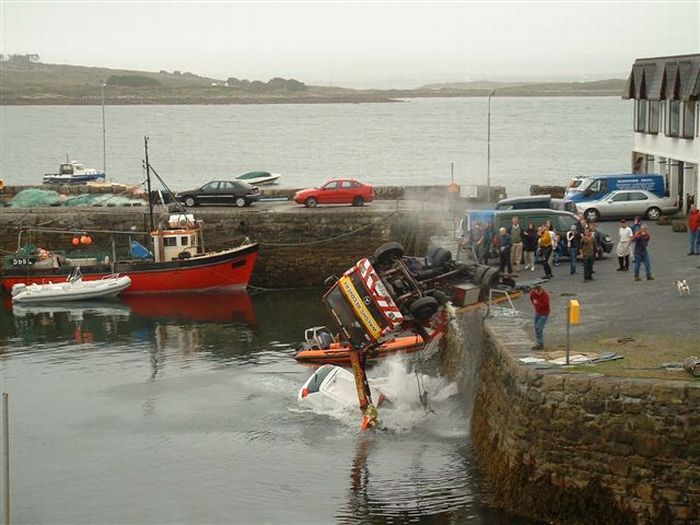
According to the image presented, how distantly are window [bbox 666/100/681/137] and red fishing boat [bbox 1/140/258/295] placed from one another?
15.1m

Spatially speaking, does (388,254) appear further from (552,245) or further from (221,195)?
(221,195)

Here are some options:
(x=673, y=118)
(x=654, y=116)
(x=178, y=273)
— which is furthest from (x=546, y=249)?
(x=178, y=273)

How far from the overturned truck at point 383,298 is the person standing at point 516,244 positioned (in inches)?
248

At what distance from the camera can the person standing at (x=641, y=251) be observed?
90.2 feet

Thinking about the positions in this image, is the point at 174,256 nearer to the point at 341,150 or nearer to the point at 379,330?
the point at 379,330

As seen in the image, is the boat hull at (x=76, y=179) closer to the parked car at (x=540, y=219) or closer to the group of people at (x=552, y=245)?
the parked car at (x=540, y=219)

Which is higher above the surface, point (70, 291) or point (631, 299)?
point (631, 299)

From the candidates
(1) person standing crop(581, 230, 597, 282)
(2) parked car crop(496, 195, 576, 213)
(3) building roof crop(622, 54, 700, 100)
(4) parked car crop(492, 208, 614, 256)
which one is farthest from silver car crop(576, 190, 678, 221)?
(1) person standing crop(581, 230, 597, 282)

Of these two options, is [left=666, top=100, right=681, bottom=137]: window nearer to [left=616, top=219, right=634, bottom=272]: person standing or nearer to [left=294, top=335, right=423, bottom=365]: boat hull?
[left=616, top=219, right=634, bottom=272]: person standing

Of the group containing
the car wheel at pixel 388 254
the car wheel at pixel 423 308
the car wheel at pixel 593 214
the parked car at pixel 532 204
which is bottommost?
the car wheel at pixel 423 308

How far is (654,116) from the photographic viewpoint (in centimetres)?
4259

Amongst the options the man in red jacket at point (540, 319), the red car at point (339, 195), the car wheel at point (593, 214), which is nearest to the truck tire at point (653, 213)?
the car wheel at point (593, 214)

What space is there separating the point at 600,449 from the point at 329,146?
11200 cm

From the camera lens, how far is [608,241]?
3209cm
